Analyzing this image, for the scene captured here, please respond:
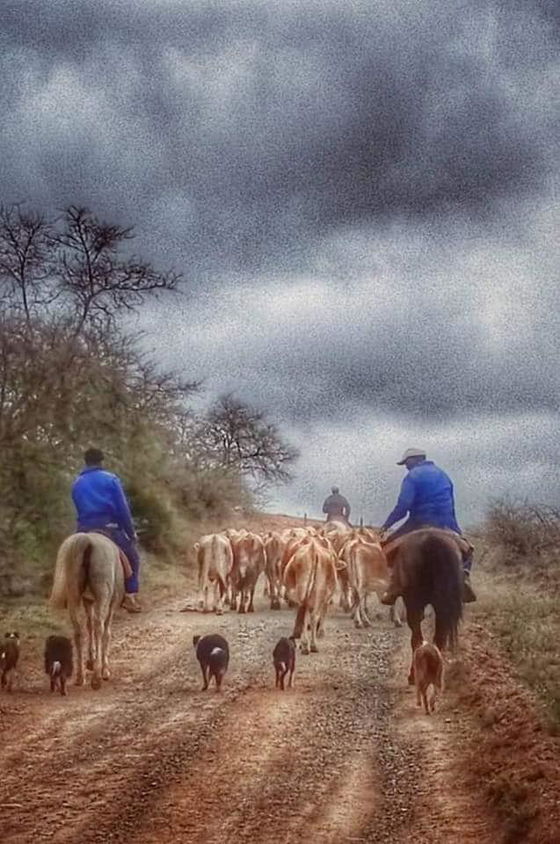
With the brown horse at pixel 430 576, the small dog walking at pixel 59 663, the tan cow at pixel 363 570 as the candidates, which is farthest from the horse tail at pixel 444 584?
the small dog walking at pixel 59 663

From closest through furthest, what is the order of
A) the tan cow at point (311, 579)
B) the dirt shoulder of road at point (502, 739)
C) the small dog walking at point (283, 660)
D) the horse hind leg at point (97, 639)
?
the dirt shoulder of road at point (502, 739) → the small dog walking at point (283, 660) → the horse hind leg at point (97, 639) → the tan cow at point (311, 579)

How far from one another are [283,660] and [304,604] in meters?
0.40

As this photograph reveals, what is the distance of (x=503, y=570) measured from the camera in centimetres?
475

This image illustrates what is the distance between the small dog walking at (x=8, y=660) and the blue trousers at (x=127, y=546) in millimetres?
493

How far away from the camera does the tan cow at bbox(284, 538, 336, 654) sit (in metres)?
4.85

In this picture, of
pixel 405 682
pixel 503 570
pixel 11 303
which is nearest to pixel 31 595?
pixel 11 303

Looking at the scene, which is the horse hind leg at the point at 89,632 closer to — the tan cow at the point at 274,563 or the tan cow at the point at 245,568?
the tan cow at the point at 245,568

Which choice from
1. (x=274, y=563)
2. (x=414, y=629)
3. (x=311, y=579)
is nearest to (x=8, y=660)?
(x=274, y=563)

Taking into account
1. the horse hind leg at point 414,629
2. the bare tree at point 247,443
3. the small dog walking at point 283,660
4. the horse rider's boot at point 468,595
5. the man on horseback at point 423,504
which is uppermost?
the bare tree at point 247,443

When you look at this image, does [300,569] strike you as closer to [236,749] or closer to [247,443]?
[247,443]

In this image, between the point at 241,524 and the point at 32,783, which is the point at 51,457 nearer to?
the point at 241,524

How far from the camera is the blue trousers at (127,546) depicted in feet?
15.7

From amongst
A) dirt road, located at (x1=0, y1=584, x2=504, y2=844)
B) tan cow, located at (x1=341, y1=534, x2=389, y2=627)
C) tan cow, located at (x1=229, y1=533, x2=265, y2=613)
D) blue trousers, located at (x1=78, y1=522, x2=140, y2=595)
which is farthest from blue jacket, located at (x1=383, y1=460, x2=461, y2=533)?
blue trousers, located at (x1=78, y1=522, x2=140, y2=595)

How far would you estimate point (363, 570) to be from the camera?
4.82 meters
